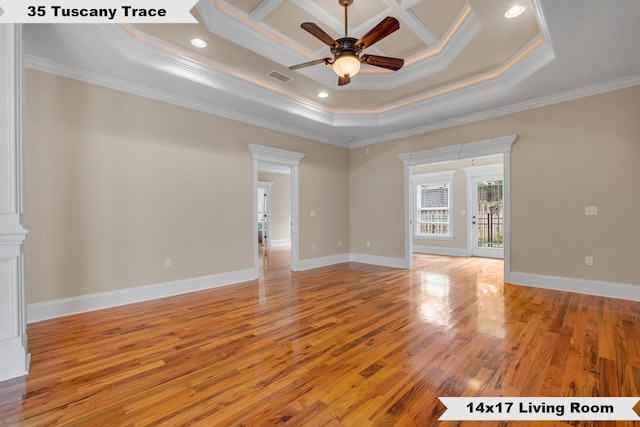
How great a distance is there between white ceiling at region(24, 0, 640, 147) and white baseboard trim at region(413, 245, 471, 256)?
3.94 m

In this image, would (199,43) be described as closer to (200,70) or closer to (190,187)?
(200,70)

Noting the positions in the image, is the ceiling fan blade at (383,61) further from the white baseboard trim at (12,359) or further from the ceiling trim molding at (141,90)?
the white baseboard trim at (12,359)

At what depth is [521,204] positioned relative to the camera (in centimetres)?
445

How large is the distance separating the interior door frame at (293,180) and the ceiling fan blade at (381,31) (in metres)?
2.79

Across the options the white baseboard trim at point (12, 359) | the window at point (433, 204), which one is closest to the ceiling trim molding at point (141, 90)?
the white baseboard trim at point (12, 359)

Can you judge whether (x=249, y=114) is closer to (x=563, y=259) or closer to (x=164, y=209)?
(x=164, y=209)

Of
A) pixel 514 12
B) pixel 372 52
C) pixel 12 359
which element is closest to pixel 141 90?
pixel 372 52

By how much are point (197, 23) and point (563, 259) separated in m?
5.64

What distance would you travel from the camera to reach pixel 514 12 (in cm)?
278

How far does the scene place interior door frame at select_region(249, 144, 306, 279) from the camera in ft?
16.2

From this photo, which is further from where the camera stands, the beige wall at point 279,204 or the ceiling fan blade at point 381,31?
the beige wall at point 279,204

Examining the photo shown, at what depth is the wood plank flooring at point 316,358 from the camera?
1.64 m

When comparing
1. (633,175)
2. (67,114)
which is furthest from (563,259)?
(67,114)

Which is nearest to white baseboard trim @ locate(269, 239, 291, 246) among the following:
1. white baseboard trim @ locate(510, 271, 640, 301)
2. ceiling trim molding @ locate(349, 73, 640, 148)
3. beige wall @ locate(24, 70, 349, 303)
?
beige wall @ locate(24, 70, 349, 303)
